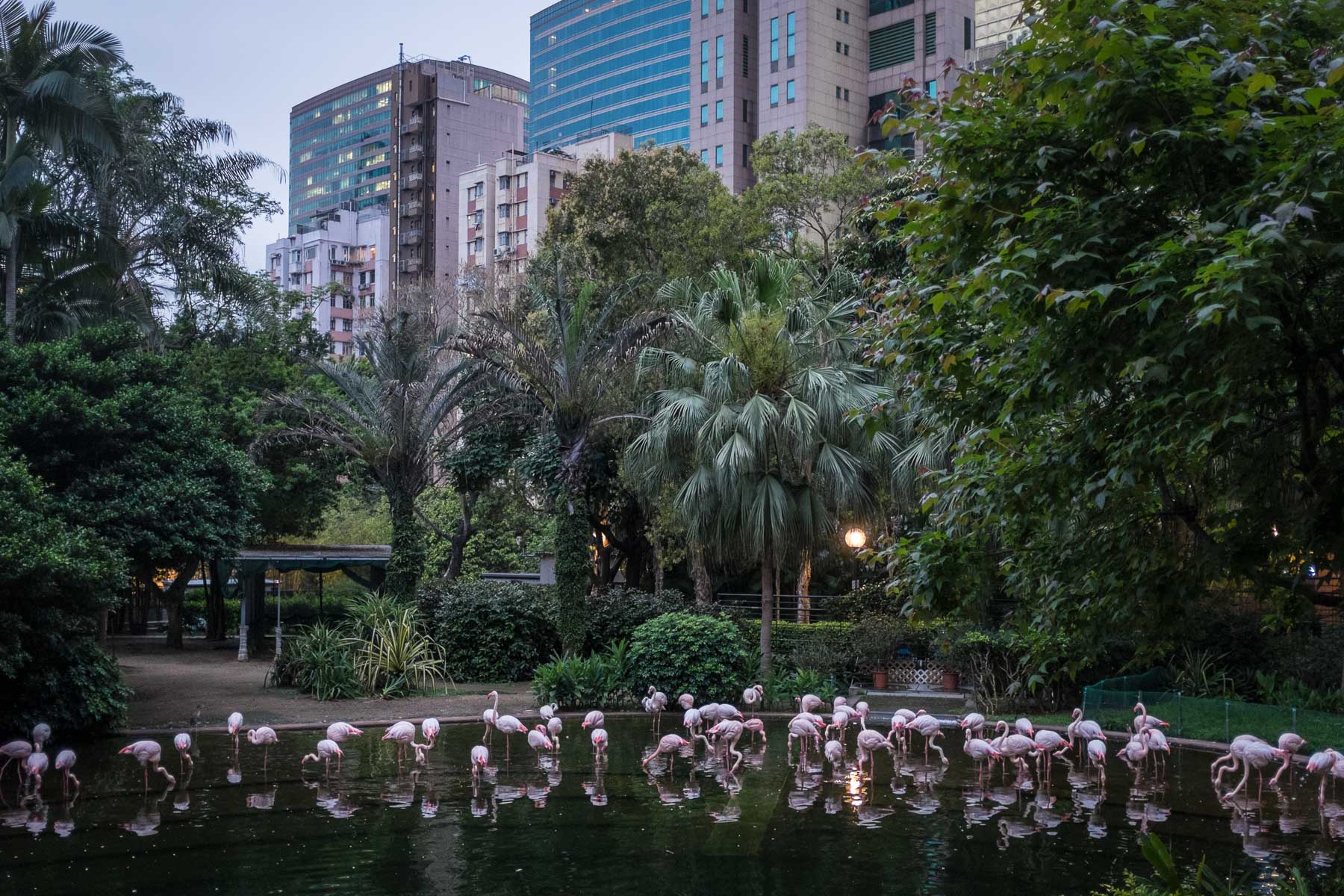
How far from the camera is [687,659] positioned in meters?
19.2

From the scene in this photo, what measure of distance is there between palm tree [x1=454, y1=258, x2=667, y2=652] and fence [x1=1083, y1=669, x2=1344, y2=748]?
974 cm

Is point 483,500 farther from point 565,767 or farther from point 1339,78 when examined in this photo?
point 1339,78

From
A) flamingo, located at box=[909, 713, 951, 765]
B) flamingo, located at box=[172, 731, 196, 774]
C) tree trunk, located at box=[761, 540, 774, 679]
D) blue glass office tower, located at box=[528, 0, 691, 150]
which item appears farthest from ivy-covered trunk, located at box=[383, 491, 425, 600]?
blue glass office tower, located at box=[528, 0, 691, 150]

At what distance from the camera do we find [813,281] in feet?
88.8

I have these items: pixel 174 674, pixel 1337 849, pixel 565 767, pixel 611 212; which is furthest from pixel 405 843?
pixel 611 212

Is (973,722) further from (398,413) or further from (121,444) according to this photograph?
(121,444)

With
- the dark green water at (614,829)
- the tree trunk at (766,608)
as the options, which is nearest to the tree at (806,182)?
the tree trunk at (766,608)

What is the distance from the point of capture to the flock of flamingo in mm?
12562

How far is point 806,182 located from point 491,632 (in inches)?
681

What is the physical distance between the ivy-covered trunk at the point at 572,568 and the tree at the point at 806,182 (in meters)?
12.7

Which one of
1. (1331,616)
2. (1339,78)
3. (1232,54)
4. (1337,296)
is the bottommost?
(1331,616)

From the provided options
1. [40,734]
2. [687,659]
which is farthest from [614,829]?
[687,659]

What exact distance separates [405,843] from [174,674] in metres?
15.6

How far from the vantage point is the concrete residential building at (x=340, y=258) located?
115312 millimetres
